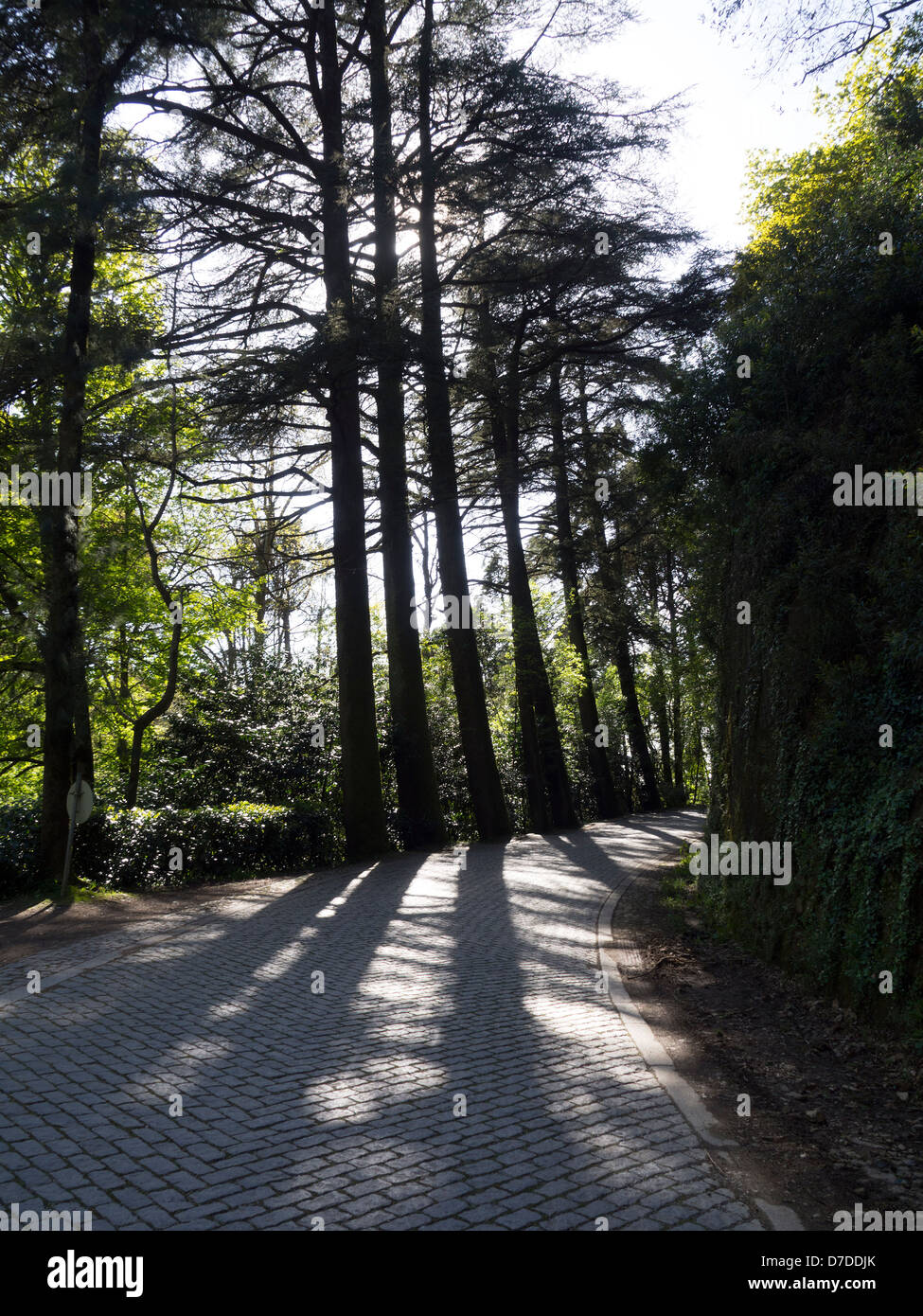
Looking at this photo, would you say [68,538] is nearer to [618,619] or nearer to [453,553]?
[453,553]

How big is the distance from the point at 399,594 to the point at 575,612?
908 centimetres

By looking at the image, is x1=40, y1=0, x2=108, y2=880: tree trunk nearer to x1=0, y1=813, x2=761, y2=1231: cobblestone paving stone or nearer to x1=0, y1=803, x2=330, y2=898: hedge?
x1=0, y1=803, x2=330, y2=898: hedge

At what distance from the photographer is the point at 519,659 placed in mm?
25156

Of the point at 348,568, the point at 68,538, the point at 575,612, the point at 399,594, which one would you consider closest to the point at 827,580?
the point at 68,538

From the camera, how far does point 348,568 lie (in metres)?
18.5

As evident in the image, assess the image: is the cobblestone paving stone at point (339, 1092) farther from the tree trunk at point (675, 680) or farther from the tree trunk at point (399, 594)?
the tree trunk at point (675, 680)

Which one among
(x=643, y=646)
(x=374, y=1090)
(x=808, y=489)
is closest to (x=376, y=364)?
(x=808, y=489)

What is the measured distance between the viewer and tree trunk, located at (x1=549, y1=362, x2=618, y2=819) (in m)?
22.7

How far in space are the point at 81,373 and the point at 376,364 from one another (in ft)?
15.2

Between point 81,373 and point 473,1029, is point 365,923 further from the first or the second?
point 81,373

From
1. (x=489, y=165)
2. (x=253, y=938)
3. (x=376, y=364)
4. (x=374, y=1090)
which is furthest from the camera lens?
(x=489, y=165)

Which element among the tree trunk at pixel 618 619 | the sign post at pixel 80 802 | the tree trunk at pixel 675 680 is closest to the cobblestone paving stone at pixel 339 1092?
the sign post at pixel 80 802

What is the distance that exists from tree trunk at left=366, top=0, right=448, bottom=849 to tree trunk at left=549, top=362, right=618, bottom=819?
387 centimetres

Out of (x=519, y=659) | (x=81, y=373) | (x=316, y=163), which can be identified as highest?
(x=316, y=163)
